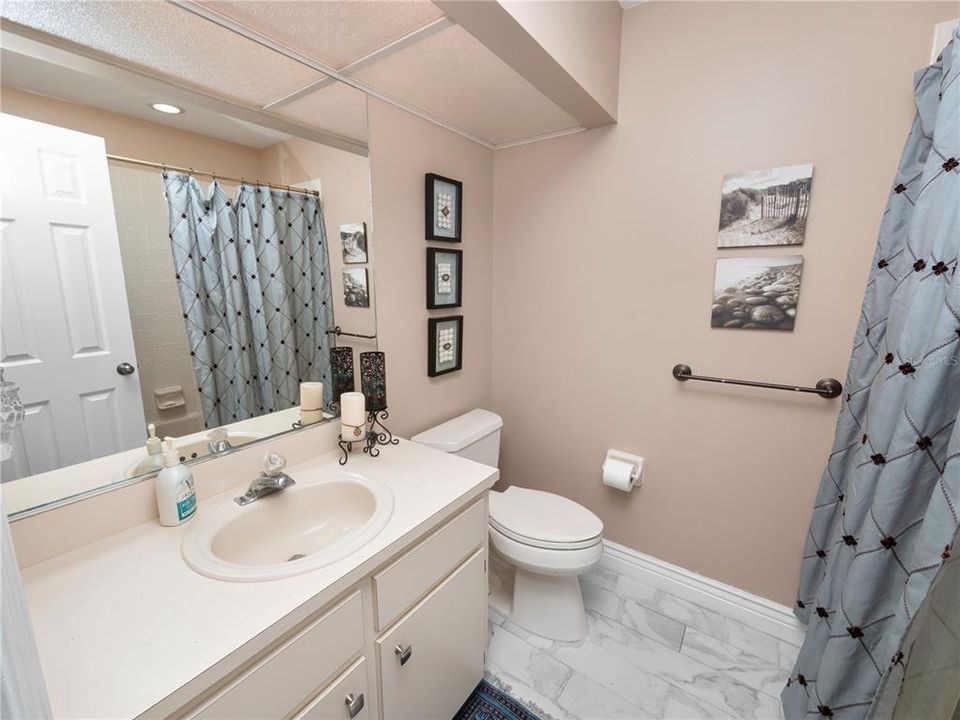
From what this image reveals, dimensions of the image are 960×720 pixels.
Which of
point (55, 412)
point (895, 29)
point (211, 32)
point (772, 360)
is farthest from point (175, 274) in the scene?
point (895, 29)

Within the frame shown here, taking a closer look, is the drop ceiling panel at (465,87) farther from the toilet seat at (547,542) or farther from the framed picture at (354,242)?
the toilet seat at (547,542)

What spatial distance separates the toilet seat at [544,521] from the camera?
1.54m

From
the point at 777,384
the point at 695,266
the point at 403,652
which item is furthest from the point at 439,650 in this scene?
the point at 695,266

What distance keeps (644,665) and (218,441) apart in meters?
1.64

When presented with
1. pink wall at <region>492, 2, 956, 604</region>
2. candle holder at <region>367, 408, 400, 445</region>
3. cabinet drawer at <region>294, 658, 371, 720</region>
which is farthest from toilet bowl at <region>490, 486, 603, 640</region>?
cabinet drawer at <region>294, 658, 371, 720</region>

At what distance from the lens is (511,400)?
86.7 inches

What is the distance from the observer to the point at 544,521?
163cm

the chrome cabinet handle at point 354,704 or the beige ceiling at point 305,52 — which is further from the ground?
the beige ceiling at point 305,52

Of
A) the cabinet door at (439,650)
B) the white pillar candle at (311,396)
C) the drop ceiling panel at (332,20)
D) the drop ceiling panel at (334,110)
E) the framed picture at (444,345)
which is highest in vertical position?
the drop ceiling panel at (332,20)

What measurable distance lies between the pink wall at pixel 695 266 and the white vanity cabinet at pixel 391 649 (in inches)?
35.7

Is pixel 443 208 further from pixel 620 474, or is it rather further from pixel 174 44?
pixel 620 474

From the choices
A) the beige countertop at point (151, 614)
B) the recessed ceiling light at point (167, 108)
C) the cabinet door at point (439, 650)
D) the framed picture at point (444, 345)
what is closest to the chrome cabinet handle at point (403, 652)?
the cabinet door at point (439, 650)

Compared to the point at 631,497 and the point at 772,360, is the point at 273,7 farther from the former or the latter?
the point at 631,497

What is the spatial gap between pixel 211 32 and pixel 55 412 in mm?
966
